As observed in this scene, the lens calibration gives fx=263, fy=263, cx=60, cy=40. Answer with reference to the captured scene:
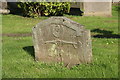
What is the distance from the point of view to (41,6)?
16.8 metres

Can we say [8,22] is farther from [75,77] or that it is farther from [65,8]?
[75,77]

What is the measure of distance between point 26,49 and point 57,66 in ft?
6.60

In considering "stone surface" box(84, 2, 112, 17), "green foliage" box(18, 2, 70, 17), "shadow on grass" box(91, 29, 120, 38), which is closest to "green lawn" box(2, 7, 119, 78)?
"shadow on grass" box(91, 29, 120, 38)

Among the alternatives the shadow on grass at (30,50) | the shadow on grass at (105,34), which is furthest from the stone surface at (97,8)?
the shadow on grass at (30,50)

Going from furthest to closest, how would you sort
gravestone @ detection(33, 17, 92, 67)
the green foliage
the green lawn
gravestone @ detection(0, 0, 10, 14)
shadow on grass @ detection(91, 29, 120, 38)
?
gravestone @ detection(0, 0, 10, 14) → the green foliage → shadow on grass @ detection(91, 29, 120, 38) → gravestone @ detection(33, 17, 92, 67) → the green lawn

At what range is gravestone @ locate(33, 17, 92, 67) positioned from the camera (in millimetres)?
6391

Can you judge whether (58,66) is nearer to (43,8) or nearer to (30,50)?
(30,50)

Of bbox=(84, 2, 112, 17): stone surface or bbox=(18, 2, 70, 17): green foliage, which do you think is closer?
bbox=(18, 2, 70, 17): green foliage

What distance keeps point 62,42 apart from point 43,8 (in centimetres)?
1045

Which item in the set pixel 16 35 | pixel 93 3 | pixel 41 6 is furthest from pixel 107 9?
pixel 16 35

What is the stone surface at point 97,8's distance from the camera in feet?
54.8

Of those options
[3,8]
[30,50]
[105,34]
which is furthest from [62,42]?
[3,8]

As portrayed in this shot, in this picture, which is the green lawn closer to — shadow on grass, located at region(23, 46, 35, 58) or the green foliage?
shadow on grass, located at region(23, 46, 35, 58)

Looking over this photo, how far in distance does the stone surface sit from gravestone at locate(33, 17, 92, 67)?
10.4 meters
